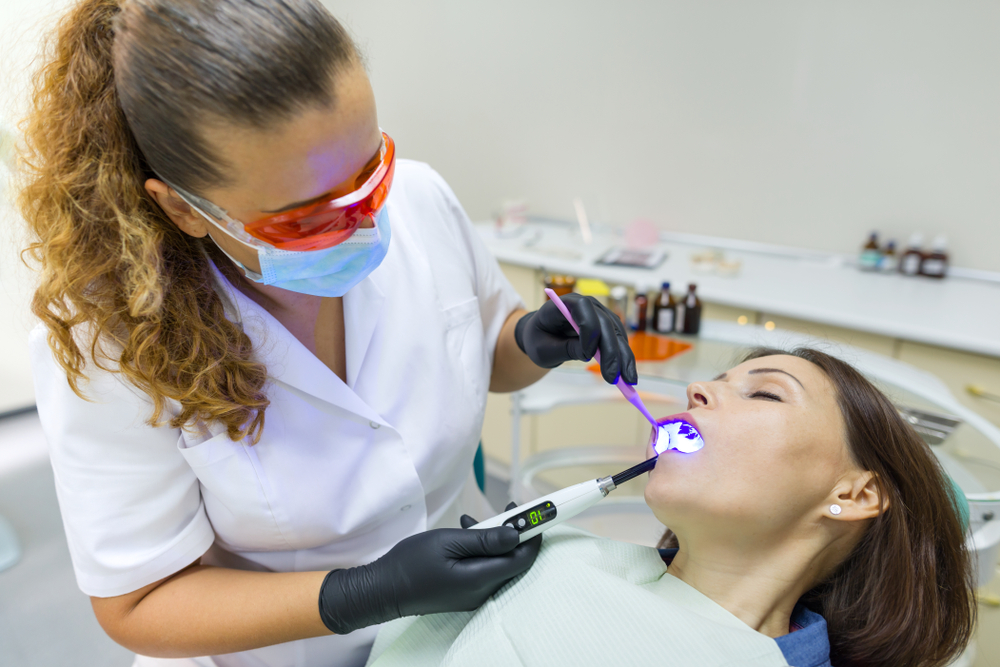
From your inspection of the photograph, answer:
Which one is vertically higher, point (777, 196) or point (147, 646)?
point (777, 196)

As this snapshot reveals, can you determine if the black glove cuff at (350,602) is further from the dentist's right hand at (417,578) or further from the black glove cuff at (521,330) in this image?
the black glove cuff at (521,330)

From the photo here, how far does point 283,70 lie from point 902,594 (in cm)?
112

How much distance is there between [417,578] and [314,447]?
253 mm

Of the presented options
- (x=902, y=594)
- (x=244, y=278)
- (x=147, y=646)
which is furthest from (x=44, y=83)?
(x=902, y=594)

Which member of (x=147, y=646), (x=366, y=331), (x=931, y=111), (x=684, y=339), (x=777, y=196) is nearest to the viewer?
(x=147, y=646)

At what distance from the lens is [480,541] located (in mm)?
892

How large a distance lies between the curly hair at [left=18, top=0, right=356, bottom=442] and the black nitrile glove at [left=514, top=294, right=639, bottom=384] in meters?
0.50

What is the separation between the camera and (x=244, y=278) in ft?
3.06

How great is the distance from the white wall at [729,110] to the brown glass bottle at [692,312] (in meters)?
0.87

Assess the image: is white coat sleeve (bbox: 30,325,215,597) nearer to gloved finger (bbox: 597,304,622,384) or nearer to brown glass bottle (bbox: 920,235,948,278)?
gloved finger (bbox: 597,304,622,384)

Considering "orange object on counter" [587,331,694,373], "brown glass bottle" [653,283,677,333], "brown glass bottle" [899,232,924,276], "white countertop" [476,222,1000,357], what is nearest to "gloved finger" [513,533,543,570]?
"orange object on counter" [587,331,694,373]

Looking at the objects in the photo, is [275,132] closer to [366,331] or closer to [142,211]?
[142,211]

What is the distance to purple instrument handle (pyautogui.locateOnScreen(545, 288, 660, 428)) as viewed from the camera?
3.37ft

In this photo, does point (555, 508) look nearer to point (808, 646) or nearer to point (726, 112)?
point (808, 646)
